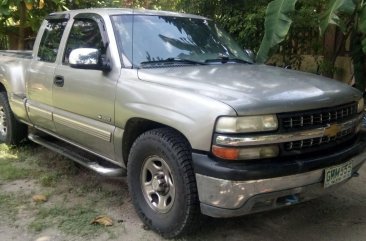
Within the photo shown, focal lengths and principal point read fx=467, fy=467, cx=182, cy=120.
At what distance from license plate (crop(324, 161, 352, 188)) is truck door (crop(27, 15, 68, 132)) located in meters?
2.97

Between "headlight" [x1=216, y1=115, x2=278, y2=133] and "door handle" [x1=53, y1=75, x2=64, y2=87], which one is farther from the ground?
"headlight" [x1=216, y1=115, x2=278, y2=133]

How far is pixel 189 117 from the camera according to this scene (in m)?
3.21

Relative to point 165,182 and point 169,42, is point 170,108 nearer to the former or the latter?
point 165,182

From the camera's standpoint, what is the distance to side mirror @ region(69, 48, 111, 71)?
4.04m

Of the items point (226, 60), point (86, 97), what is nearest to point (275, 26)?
point (226, 60)

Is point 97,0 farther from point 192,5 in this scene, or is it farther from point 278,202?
point 278,202

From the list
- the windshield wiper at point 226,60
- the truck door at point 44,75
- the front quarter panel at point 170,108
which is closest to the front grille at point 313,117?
the front quarter panel at point 170,108

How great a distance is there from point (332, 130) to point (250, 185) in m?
0.86

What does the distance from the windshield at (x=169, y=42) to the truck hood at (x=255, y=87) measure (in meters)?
0.23

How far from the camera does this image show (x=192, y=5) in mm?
8398

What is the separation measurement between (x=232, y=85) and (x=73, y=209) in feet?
6.32

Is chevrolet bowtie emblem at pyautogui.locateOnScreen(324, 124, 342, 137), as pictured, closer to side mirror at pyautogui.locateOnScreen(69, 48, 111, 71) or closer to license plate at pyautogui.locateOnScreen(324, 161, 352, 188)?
license plate at pyautogui.locateOnScreen(324, 161, 352, 188)

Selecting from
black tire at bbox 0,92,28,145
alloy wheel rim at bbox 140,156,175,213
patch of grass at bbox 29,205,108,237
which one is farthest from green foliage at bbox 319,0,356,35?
black tire at bbox 0,92,28,145

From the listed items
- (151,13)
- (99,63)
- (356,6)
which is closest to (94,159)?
(99,63)
